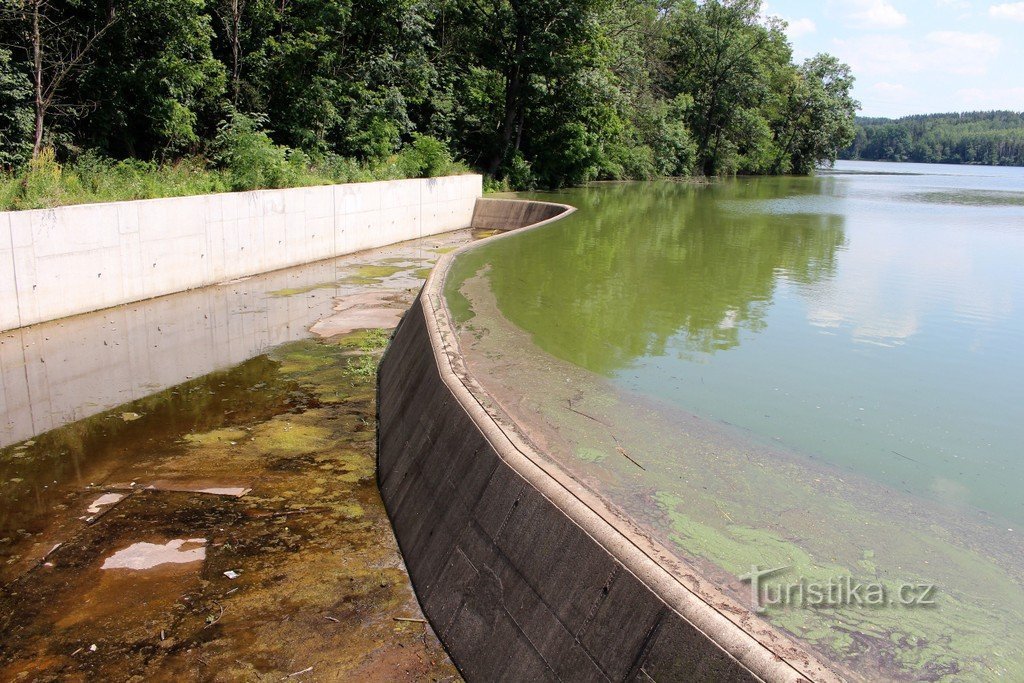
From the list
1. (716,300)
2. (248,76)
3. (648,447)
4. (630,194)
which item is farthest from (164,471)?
(630,194)

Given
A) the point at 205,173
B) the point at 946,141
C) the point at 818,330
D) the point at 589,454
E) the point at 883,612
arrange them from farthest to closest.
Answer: the point at 946,141
the point at 205,173
the point at 818,330
the point at 589,454
the point at 883,612

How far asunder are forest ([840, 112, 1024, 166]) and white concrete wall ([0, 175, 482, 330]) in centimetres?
11354

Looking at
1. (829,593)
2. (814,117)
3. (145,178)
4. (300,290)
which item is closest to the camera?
(829,593)

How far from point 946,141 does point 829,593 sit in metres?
149

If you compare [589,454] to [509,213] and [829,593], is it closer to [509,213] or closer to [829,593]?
[829,593]

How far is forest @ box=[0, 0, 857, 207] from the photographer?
15.6 metres

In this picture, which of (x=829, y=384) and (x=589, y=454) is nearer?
(x=589, y=454)

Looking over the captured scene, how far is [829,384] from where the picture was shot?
7.86 meters

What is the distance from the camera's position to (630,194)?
115ft

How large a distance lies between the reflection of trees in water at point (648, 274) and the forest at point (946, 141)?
348ft

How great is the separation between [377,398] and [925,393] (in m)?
5.72

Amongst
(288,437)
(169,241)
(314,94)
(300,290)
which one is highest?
(314,94)

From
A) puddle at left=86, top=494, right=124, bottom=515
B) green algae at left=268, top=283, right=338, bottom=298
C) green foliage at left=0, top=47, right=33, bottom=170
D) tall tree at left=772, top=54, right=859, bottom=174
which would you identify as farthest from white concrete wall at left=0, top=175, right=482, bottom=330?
tall tree at left=772, top=54, right=859, bottom=174

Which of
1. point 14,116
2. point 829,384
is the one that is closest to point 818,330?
point 829,384
